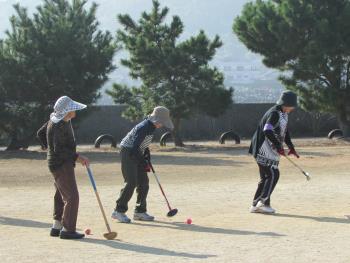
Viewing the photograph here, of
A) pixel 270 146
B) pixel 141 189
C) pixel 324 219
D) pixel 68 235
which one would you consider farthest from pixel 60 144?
pixel 324 219

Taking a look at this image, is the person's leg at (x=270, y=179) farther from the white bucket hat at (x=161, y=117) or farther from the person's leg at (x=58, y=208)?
the person's leg at (x=58, y=208)

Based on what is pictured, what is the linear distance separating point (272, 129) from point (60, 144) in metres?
3.21

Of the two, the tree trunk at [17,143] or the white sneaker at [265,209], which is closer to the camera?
the white sneaker at [265,209]

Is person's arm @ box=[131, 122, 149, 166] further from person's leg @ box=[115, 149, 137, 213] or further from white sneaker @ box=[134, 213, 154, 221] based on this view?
white sneaker @ box=[134, 213, 154, 221]

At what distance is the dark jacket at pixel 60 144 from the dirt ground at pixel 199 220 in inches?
35.6

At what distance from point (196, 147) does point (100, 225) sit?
16.3 meters

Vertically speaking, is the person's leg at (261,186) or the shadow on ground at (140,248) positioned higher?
the person's leg at (261,186)

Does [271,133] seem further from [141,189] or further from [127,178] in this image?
[127,178]

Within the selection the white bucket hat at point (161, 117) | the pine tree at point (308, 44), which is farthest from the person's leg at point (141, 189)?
the pine tree at point (308, 44)

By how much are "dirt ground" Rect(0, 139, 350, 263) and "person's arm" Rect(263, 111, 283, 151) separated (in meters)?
0.97

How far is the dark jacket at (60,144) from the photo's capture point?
815 cm

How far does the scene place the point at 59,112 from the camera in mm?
8172

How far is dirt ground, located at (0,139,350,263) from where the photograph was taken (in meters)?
7.28

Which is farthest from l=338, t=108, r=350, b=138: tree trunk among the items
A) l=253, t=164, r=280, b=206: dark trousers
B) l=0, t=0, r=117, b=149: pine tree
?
l=253, t=164, r=280, b=206: dark trousers
